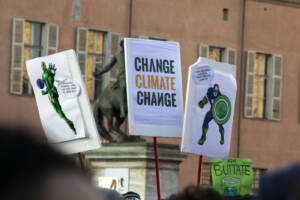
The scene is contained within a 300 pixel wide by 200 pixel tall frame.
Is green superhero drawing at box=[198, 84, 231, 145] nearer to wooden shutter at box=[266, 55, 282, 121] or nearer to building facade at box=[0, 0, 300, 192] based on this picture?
building facade at box=[0, 0, 300, 192]

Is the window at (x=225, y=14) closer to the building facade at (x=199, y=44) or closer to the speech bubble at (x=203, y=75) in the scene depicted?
the building facade at (x=199, y=44)

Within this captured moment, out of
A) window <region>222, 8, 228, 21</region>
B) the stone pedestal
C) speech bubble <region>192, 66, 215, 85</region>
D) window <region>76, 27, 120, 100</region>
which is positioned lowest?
the stone pedestal

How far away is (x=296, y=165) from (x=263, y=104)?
24.9m

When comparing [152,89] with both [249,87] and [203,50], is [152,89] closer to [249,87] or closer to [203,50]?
[203,50]

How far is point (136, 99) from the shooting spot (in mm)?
8305

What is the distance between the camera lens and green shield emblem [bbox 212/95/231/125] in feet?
27.3

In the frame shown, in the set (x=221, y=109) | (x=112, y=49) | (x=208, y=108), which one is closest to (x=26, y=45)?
(x=112, y=49)

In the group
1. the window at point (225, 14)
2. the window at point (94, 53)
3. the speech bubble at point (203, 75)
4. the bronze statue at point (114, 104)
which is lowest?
the bronze statue at point (114, 104)

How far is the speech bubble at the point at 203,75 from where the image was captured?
8.18 metres

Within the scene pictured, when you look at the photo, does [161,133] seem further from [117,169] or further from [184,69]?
[184,69]

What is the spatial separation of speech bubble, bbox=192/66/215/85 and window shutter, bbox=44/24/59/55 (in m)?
14.1

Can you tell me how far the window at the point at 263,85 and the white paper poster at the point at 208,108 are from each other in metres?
17.0

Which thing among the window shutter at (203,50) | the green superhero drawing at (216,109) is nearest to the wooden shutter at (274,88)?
the window shutter at (203,50)

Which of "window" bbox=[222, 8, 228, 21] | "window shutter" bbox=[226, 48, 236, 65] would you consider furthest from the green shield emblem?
"window" bbox=[222, 8, 228, 21]
